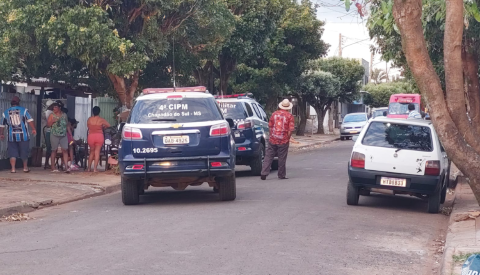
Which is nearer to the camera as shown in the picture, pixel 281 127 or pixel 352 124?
pixel 281 127

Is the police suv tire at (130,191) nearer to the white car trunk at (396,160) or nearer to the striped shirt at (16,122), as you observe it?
the white car trunk at (396,160)

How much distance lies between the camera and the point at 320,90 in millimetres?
48938

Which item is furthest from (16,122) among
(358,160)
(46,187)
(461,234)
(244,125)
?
(461,234)

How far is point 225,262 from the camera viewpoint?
789 cm

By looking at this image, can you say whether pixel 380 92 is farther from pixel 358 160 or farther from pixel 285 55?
pixel 358 160

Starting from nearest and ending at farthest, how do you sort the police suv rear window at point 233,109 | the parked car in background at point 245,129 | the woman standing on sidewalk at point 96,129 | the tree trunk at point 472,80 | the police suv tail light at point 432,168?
1. the police suv tail light at point 432,168
2. the woman standing on sidewalk at point 96,129
3. the parked car in background at point 245,129
4. the police suv rear window at point 233,109
5. the tree trunk at point 472,80

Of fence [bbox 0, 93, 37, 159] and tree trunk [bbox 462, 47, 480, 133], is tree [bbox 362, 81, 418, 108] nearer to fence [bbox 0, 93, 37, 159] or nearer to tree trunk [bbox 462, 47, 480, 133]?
tree trunk [bbox 462, 47, 480, 133]

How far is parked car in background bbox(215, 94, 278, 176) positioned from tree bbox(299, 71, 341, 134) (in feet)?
89.1

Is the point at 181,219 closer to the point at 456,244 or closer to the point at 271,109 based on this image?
the point at 456,244

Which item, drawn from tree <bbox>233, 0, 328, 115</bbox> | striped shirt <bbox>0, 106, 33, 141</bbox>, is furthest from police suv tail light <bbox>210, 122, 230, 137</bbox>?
tree <bbox>233, 0, 328, 115</bbox>

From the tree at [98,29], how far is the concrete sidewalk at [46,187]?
2579mm

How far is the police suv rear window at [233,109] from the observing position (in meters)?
18.6

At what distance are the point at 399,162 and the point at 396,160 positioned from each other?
61 millimetres

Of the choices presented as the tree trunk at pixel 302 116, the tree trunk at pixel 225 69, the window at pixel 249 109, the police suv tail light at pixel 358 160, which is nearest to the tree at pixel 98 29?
the window at pixel 249 109
